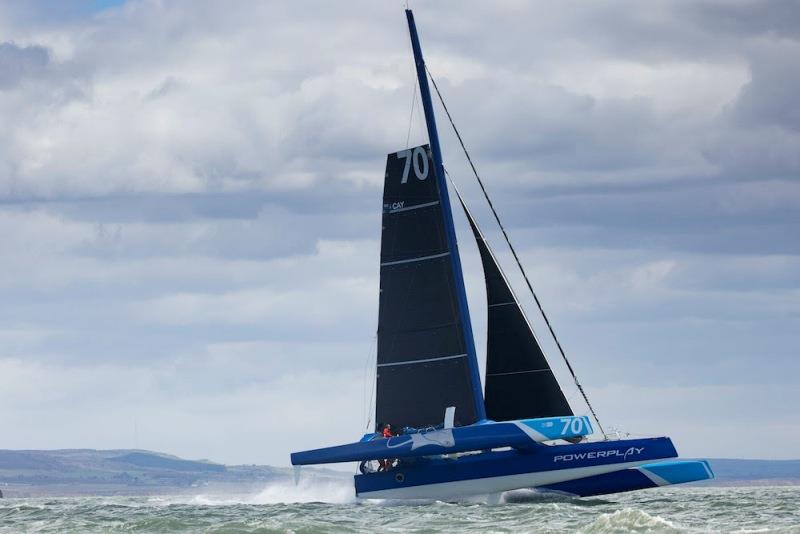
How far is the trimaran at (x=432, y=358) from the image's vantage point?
48.5m

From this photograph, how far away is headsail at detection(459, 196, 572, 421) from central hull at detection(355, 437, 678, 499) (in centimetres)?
207

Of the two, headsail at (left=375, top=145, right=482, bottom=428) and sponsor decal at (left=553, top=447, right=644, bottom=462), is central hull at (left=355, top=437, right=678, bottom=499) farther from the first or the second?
headsail at (left=375, top=145, right=482, bottom=428)

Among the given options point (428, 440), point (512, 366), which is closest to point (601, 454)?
point (512, 366)

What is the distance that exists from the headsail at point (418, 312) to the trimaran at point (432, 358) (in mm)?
32

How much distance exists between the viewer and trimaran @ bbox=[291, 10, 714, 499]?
4853 centimetres

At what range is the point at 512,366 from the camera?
49375 millimetres

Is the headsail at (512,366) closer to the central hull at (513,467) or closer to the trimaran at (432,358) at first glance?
the trimaran at (432,358)

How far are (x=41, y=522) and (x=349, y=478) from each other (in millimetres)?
14098

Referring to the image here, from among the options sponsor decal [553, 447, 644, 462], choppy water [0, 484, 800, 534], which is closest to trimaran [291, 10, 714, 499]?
sponsor decal [553, 447, 644, 462]

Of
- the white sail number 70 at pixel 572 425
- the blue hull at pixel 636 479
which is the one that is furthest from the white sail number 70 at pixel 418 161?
the blue hull at pixel 636 479

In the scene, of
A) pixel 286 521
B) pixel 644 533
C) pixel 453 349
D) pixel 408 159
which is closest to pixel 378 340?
pixel 453 349

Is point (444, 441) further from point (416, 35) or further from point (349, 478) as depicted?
point (416, 35)

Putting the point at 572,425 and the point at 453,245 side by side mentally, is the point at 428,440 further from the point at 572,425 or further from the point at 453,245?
the point at 453,245

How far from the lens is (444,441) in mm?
47250
